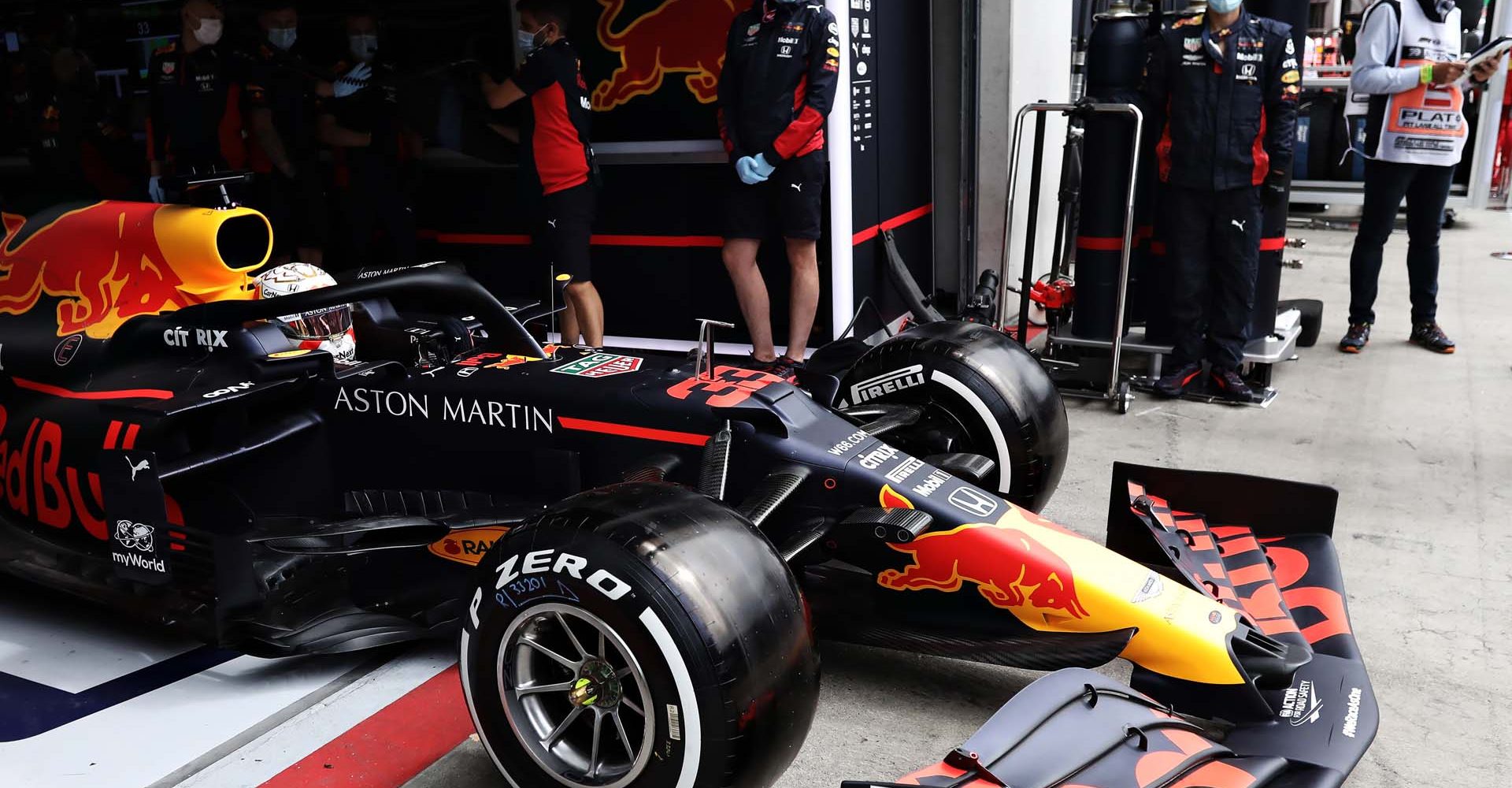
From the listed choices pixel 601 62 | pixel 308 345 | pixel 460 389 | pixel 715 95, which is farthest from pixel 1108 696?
pixel 601 62

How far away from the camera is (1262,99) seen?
5.41 m

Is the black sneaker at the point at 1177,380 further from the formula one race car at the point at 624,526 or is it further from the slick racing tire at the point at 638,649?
the slick racing tire at the point at 638,649

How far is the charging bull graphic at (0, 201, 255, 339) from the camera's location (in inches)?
152

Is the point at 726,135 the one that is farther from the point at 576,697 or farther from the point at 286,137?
the point at 576,697

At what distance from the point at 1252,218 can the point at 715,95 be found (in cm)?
269

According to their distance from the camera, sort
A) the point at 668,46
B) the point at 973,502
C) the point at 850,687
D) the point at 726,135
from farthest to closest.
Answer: the point at 668,46
the point at 726,135
the point at 850,687
the point at 973,502

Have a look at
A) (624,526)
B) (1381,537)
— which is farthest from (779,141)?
(624,526)

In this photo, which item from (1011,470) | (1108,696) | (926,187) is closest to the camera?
(1108,696)

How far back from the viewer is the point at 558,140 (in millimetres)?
5848

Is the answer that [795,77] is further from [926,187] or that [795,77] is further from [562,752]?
[562,752]

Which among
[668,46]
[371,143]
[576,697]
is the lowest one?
[576,697]

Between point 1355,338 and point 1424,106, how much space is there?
126cm

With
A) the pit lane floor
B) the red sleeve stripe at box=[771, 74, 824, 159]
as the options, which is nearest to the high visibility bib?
the pit lane floor

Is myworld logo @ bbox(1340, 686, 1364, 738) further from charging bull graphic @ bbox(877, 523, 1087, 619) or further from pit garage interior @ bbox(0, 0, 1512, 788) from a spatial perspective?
charging bull graphic @ bbox(877, 523, 1087, 619)
